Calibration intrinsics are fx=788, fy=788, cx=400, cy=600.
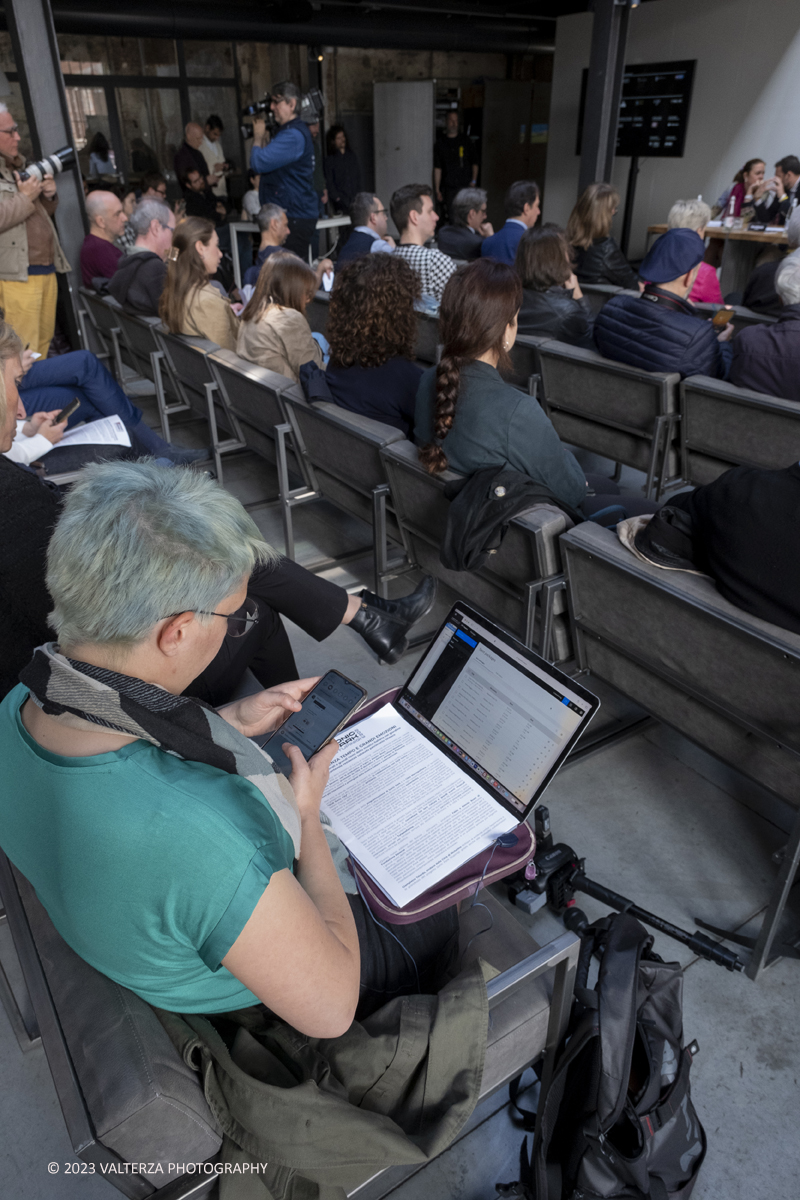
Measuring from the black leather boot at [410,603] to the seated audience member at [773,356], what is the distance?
4.69 feet

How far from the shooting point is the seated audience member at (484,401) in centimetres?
209

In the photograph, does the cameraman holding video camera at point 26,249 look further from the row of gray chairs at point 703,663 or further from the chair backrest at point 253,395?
the row of gray chairs at point 703,663

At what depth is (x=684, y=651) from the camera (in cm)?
162

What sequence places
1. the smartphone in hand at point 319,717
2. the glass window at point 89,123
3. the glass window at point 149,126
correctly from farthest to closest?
the glass window at point 149,126, the glass window at point 89,123, the smartphone in hand at point 319,717

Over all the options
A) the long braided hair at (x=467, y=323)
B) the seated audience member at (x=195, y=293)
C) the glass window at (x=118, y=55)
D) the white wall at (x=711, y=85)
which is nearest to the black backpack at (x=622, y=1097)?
the long braided hair at (x=467, y=323)

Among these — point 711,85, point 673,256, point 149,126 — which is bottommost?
point 673,256

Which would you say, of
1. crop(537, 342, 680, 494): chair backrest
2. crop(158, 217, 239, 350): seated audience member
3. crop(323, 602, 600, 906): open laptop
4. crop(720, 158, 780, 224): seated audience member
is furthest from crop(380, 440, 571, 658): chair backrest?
crop(720, 158, 780, 224): seated audience member

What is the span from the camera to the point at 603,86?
6.50 m

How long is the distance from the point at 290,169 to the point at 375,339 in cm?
405

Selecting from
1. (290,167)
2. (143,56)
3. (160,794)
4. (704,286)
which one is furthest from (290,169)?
(160,794)

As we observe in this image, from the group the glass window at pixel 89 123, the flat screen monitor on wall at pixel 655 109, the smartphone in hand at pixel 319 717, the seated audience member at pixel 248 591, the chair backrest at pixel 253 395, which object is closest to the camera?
the smartphone in hand at pixel 319 717

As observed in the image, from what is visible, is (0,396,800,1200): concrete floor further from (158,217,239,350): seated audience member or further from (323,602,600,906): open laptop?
(158,217,239,350): seated audience member

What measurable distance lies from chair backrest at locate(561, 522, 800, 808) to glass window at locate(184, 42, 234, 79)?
10.6 meters

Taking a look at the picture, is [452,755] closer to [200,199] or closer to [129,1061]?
[129,1061]
